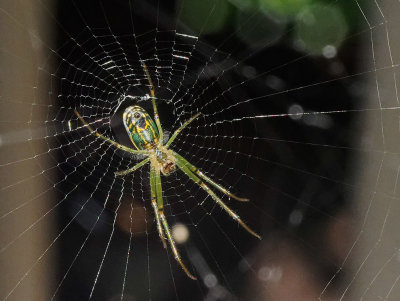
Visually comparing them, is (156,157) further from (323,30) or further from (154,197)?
(323,30)

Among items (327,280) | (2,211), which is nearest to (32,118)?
(2,211)

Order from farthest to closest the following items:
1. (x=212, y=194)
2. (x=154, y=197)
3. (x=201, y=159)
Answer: (x=201, y=159)
(x=154, y=197)
(x=212, y=194)

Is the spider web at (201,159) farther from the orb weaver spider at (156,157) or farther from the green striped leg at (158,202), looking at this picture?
the green striped leg at (158,202)

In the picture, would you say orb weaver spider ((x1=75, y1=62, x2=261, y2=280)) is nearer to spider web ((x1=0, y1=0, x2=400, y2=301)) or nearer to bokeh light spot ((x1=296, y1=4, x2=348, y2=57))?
spider web ((x1=0, y1=0, x2=400, y2=301))

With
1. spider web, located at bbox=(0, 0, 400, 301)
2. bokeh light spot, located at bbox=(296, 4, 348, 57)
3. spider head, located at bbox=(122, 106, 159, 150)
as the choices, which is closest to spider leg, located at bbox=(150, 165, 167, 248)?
spider head, located at bbox=(122, 106, 159, 150)

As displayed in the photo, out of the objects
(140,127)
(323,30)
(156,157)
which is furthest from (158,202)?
(323,30)

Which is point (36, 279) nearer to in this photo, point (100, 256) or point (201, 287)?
point (100, 256)
